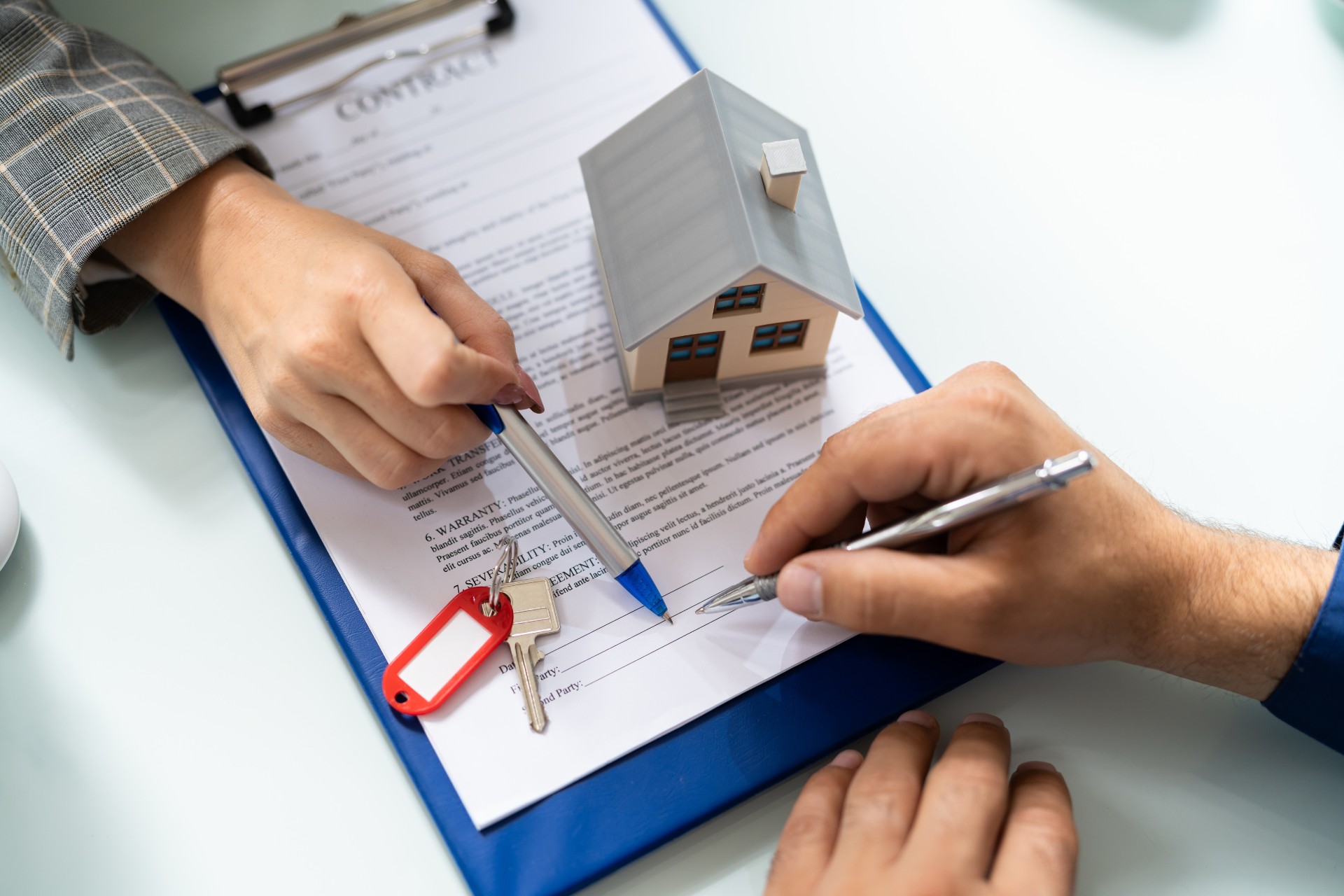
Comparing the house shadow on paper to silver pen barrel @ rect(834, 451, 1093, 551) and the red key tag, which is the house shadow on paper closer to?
silver pen barrel @ rect(834, 451, 1093, 551)

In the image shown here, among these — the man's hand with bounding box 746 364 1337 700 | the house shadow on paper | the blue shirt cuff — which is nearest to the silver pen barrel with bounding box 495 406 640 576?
the man's hand with bounding box 746 364 1337 700

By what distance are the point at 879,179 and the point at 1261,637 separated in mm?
603

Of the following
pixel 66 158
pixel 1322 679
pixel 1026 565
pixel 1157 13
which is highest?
pixel 66 158

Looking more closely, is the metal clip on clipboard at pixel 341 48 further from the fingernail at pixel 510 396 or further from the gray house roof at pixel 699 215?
the fingernail at pixel 510 396

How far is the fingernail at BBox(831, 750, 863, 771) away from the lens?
629mm

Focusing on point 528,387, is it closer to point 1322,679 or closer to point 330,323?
point 330,323

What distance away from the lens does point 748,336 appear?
0.75 metres

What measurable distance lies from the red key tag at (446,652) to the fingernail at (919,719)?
322 mm

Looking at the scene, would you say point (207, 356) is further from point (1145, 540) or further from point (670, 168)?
point (1145, 540)

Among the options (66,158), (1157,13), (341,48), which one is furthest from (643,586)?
(1157,13)

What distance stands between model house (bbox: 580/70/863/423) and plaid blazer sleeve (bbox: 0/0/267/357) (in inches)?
15.0

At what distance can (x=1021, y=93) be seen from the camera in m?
1.01

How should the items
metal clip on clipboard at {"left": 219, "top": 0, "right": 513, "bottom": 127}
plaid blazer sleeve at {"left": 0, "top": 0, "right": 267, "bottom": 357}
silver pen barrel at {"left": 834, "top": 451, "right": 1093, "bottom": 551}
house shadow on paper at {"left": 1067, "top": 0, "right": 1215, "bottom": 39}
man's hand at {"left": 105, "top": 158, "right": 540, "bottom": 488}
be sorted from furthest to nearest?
house shadow on paper at {"left": 1067, "top": 0, "right": 1215, "bottom": 39} < metal clip on clipboard at {"left": 219, "top": 0, "right": 513, "bottom": 127} < plaid blazer sleeve at {"left": 0, "top": 0, "right": 267, "bottom": 357} < man's hand at {"left": 105, "top": 158, "right": 540, "bottom": 488} < silver pen barrel at {"left": 834, "top": 451, "right": 1093, "bottom": 551}

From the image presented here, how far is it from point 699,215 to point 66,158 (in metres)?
0.56
